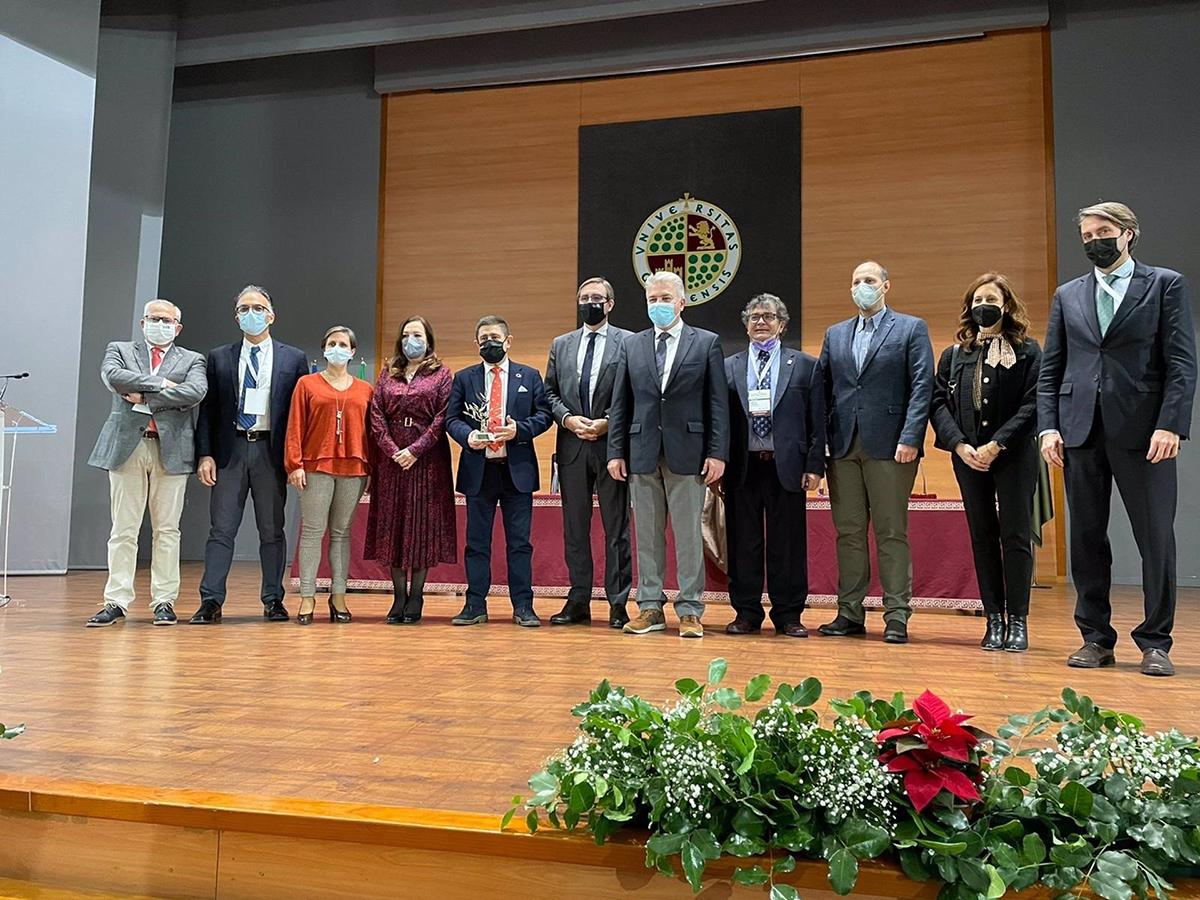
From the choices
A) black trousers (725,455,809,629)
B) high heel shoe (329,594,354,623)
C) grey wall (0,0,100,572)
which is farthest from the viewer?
grey wall (0,0,100,572)

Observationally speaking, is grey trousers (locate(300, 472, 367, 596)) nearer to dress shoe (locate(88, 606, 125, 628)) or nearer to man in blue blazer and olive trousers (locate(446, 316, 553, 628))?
man in blue blazer and olive trousers (locate(446, 316, 553, 628))

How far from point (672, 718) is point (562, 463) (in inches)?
117

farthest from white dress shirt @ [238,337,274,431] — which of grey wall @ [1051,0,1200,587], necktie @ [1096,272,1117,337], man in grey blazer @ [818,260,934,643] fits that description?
grey wall @ [1051,0,1200,587]

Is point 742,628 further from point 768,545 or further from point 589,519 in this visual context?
point 589,519

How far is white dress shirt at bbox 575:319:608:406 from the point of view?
439 centimetres

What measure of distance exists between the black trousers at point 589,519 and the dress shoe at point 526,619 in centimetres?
18

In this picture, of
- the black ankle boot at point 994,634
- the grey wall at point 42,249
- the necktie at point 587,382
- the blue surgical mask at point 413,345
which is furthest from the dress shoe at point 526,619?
the grey wall at point 42,249

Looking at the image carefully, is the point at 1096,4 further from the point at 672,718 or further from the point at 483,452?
the point at 672,718

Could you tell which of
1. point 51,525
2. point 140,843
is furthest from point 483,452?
point 51,525

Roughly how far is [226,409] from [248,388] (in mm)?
130

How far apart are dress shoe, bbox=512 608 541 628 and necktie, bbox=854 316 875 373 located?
1709mm

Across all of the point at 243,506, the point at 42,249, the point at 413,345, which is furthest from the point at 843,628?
the point at 42,249

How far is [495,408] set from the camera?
4402mm

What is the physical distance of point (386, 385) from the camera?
448 cm
